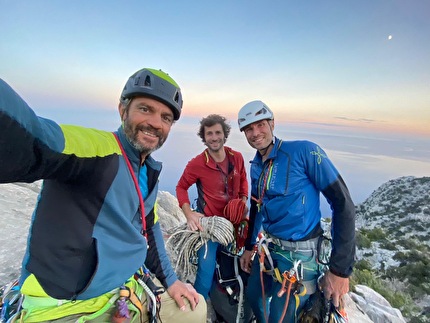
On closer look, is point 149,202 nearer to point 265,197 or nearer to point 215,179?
Answer: point 265,197

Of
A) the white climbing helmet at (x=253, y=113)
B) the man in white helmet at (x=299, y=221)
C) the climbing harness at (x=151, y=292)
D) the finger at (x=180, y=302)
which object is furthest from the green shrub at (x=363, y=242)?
the climbing harness at (x=151, y=292)

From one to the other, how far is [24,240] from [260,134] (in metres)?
4.87

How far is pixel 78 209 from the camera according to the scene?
186 centimetres

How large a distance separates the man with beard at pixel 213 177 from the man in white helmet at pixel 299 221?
108 cm

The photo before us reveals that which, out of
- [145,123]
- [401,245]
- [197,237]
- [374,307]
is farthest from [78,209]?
[401,245]

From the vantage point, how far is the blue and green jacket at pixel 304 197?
10.5 feet

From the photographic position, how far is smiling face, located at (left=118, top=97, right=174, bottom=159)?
2.43 meters

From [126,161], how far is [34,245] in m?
0.98

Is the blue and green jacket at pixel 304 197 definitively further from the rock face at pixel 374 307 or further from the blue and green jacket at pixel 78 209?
the rock face at pixel 374 307

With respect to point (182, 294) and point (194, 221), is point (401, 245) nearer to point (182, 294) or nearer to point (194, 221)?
point (194, 221)

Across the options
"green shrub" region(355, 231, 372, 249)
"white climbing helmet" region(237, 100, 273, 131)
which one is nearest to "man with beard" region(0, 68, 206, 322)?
"white climbing helmet" region(237, 100, 273, 131)

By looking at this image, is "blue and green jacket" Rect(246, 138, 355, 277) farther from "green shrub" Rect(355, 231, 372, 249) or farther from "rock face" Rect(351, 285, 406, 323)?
Result: "green shrub" Rect(355, 231, 372, 249)

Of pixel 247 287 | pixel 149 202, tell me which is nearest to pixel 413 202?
pixel 247 287

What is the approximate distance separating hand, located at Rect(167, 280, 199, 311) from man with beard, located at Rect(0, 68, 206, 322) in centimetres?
5
